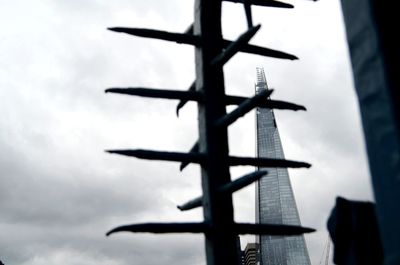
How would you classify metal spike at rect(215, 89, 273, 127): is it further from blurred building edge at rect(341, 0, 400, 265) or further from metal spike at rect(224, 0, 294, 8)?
metal spike at rect(224, 0, 294, 8)

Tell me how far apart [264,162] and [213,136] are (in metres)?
0.54

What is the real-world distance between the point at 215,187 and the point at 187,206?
50 centimetres

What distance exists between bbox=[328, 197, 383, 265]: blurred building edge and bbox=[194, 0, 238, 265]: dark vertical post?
43.9 inches

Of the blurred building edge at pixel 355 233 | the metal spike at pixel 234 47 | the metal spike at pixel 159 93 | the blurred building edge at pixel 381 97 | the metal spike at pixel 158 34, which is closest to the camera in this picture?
the blurred building edge at pixel 381 97

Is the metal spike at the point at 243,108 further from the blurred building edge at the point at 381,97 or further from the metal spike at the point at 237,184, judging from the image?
the blurred building edge at the point at 381,97

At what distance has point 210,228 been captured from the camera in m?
3.49

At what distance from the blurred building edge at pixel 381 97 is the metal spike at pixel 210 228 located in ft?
4.45

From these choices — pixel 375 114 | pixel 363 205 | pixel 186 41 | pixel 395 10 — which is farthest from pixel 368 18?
pixel 186 41

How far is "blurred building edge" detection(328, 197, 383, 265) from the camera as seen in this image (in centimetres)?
246

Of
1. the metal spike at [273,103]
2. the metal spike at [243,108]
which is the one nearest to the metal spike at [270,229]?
the metal spike at [243,108]

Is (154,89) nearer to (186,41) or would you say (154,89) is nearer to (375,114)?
(186,41)

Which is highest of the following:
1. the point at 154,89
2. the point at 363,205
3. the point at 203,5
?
the point at 203,5

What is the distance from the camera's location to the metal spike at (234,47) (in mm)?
3396

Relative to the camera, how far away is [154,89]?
3824 millimetres
